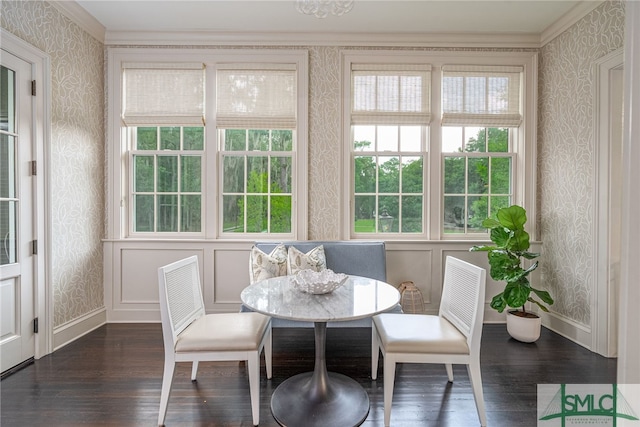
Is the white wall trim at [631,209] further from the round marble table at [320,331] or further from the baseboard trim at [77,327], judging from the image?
the baseboard trim at [77,327]

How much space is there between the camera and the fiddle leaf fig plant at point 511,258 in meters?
2.72

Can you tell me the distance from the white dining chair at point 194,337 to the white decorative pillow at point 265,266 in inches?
25.7

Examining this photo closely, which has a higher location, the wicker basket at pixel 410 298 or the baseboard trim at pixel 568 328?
the wicker basket at pixel 410 298

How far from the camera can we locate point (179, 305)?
1.86 meters

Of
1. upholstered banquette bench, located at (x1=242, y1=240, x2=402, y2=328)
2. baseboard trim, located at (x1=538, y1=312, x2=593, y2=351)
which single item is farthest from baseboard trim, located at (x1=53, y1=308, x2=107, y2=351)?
baseboard trim, located at (x1=538, y1=312, x2=593, y2=351)

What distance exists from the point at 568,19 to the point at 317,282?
329cm

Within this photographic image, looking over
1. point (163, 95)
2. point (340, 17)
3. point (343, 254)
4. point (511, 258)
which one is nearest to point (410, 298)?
point (343, 254)

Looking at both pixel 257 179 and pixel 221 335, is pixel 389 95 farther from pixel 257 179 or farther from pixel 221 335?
pixel 221 335

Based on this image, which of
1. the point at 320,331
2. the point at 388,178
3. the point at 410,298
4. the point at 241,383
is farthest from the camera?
the point at 388,178

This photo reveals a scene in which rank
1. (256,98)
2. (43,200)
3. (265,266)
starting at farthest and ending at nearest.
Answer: (256,98) < (265,266) < (43,200)

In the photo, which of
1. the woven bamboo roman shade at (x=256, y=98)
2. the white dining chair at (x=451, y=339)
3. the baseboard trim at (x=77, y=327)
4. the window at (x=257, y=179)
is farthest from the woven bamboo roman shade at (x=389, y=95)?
the baseboard trim at (x=77, y=327)

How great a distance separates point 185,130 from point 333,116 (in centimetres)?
154

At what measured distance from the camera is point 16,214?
91.9 inches

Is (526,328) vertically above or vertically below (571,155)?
below
